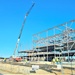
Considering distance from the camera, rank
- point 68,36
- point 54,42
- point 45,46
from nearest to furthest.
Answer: point 68,36 < point 54,42 < point 45,46

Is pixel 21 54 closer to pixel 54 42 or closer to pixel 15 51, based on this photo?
pixel 15 51

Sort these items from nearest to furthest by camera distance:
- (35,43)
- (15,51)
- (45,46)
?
(45,46)
(35,43)
(15,51)

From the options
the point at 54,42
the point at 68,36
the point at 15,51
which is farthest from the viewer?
the point at 15,51

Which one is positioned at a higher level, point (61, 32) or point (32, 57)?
point (61, 32)

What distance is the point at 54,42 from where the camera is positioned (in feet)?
250

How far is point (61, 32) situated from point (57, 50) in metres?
9.22

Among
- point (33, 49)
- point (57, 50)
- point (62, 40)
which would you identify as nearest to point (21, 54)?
point (33, 49)

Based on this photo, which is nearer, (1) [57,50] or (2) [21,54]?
(1) [57,50]

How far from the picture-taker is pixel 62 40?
7156 centimetres

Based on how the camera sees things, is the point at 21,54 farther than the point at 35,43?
Yes

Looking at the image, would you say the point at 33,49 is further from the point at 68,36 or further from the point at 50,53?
the point at 68,36

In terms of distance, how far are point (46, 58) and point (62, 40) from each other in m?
16.0

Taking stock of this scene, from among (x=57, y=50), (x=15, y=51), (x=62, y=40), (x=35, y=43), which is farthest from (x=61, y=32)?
(x=15, y=51)

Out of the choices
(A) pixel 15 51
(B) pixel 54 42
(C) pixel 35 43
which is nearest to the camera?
(B) pixel 54 42
